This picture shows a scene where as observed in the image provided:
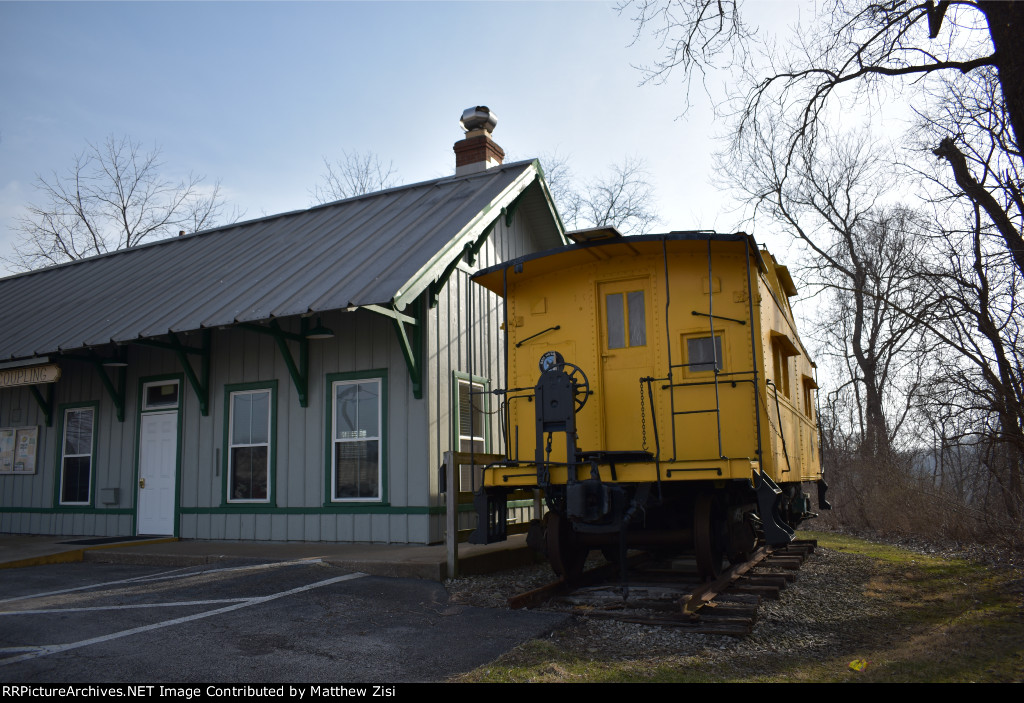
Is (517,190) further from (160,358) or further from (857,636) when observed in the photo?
(857,636)

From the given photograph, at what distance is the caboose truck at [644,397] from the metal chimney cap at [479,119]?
7.97 meters

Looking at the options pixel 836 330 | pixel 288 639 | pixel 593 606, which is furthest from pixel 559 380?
pixel 836 330

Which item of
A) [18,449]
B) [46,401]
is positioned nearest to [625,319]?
[46,401]

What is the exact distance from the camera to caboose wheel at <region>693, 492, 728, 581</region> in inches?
305

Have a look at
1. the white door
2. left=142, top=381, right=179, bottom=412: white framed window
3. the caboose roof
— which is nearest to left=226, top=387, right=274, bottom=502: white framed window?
the white door

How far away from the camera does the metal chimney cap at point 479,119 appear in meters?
16.1

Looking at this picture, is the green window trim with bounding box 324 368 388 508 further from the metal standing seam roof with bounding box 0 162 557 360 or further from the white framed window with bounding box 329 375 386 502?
the metal standing seam roof with bounding box 0 162 557 360

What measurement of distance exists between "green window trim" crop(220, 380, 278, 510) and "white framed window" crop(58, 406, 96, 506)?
3.32 m

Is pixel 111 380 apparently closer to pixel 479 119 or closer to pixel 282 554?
pixel 282 554

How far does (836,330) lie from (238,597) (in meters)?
25.1

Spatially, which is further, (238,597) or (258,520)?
(258,520)

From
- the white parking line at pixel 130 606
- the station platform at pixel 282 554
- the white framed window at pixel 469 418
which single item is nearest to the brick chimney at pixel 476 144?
the white framed window at pixel 469 418

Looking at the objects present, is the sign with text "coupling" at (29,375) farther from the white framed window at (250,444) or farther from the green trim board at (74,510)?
the white framed window at (250,444)

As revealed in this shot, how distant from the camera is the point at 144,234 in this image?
3434 cm
